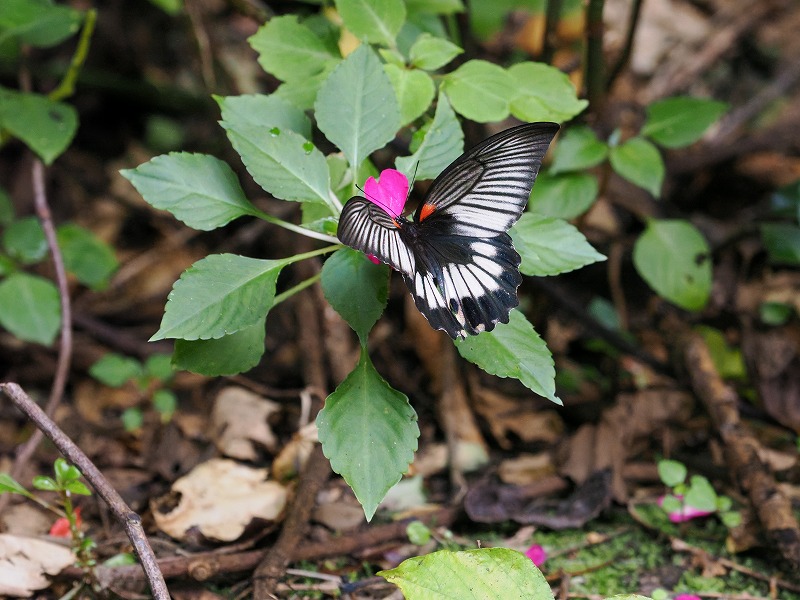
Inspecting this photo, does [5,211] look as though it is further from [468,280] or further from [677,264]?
[677,264]

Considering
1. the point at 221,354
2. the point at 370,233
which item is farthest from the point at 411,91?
the point at 221,354

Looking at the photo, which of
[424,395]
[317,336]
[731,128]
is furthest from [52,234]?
[731,128]

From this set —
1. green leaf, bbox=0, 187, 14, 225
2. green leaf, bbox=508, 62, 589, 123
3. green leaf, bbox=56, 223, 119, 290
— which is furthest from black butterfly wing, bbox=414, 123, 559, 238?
green leaf, bbox=0, 187, 14, 225

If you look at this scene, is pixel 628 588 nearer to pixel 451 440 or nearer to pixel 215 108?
pixel 451 440

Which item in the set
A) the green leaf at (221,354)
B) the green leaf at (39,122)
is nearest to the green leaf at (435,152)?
the green leaf at (221,354)

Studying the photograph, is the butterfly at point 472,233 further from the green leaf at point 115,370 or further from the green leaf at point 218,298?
the green leaf at point 115,370
